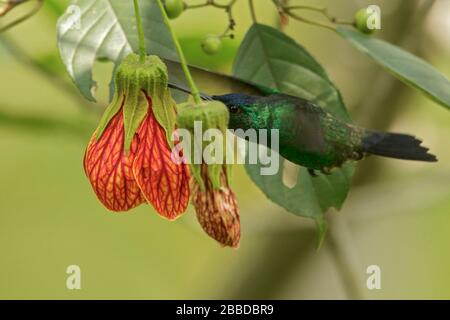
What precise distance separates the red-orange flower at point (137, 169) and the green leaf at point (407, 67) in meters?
0.38

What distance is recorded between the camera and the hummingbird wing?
119 cm

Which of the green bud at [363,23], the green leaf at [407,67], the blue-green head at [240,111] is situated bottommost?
the blue-green head at [240,111]

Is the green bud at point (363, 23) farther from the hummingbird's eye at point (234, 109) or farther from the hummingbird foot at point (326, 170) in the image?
the hummingbird's eye at point (234, 109)

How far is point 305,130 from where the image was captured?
1.23 meters

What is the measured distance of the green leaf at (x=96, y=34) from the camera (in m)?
1.28

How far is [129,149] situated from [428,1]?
1.18 metres

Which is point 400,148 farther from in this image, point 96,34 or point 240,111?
point 96,34

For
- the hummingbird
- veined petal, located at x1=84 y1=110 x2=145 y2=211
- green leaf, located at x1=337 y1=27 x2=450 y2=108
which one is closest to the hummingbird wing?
the hummingbird

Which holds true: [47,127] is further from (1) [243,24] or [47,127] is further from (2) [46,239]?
(2) [46,239]

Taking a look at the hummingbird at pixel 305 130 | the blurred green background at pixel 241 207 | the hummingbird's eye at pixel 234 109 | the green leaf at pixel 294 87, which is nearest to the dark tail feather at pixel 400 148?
the hummingbird at pixel 305 130

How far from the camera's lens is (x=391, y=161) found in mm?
2596

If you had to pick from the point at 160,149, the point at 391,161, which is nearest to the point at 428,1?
the point at 391,161

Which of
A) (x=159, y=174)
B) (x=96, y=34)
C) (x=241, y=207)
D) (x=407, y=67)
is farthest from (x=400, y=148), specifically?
(x=241, y=207)

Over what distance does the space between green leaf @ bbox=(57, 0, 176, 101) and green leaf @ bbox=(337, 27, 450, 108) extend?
35 cm
